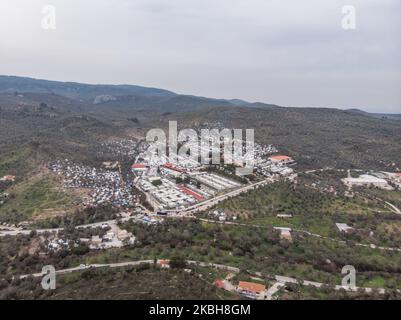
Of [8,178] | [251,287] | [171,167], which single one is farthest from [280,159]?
[8,178]

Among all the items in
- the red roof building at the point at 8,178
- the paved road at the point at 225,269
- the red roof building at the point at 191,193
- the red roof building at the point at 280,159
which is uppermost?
the red roof building at the point at 280,159

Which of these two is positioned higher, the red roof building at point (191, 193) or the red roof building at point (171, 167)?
the red roof building at point (171, 167)

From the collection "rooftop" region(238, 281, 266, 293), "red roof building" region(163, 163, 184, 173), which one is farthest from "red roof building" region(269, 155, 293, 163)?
"rooftop" region(238, 281, 266, 293)

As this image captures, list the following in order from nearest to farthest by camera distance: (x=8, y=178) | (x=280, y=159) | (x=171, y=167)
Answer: (x=8, y=178), (x=171, y=167), (x=280, y=159)

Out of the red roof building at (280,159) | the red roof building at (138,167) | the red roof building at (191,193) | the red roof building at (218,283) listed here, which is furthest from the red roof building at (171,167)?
the red roof building at (218,283)

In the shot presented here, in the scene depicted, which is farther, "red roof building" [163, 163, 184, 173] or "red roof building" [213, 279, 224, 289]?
"red roof building" [163, 163, 184, 173]

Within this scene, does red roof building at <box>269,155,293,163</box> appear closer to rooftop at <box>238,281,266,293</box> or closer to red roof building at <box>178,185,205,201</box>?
red roof building at <box>178,185,205,201</box>

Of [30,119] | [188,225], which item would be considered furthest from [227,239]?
[30,119]

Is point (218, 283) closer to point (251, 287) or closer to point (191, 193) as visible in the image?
point (251, 287)

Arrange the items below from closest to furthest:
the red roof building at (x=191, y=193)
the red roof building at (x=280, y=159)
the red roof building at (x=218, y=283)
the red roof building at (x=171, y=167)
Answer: the red roof building at (x=218, y=283) < the red roof building at (x=191, y=193) < the red roof building at (x=171, y=167) < the red roof building at (x=280, y=159)

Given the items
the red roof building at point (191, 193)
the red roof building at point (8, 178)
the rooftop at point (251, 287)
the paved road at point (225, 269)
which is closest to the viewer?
the rooftop at point (251, 287)

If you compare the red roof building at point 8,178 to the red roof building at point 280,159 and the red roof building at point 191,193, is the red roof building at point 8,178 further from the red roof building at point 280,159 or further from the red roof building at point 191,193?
the red roof building at point 280,159

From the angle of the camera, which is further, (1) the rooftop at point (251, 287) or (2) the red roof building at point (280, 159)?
(2) the red roof building at point (280, 159)
